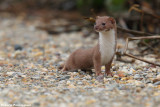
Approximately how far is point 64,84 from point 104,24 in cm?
99

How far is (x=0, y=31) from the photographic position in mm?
8805

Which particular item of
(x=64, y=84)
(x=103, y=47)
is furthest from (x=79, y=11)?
(x=64, y=84)

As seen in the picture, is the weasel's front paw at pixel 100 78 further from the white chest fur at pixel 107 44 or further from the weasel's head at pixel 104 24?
the weasel's head at pixel 104 24

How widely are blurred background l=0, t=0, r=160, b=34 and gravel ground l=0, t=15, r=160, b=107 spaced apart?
165cm

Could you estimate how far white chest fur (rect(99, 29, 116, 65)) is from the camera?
393cm

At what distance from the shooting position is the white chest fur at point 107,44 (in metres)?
3.93

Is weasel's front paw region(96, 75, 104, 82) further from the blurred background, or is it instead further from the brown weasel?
the blurred background

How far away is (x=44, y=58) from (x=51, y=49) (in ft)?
3.11

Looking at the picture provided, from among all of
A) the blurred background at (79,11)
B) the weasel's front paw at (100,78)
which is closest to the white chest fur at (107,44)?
the weasel's front paw at (100,78)

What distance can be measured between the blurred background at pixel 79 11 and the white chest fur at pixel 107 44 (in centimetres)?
264

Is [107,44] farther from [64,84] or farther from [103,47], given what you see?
[64,84]

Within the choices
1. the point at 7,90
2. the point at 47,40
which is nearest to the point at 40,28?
the point at 47,40

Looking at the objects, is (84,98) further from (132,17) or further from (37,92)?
(132,17)

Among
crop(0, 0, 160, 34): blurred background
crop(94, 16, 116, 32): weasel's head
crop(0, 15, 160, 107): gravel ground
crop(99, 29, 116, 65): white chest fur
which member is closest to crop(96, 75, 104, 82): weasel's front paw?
crop(0, 15, 160, 107): gravel ground
